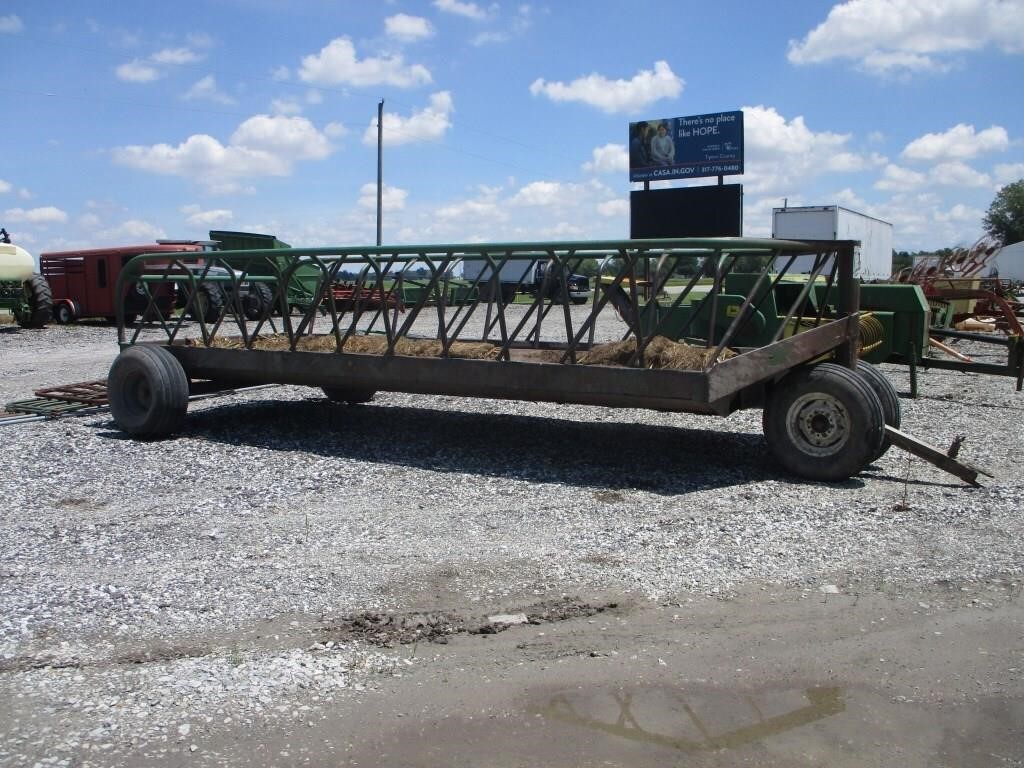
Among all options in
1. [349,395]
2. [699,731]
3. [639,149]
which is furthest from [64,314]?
[639,149]

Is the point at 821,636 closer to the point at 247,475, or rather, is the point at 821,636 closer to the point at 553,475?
the point at 553,475

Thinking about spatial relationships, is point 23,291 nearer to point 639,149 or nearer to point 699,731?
point 699,731

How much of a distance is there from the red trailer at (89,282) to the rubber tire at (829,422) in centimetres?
2037

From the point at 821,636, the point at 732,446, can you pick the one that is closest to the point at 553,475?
the point at 732,446

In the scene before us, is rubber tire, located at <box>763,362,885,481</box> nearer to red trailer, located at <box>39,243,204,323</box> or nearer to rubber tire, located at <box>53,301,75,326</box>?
red trailer, located at <box>39,243,204,323</box>

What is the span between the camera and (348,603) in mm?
4766

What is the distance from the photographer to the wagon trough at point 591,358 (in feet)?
23.1

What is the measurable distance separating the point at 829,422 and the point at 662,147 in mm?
36933

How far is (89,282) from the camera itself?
25359mm

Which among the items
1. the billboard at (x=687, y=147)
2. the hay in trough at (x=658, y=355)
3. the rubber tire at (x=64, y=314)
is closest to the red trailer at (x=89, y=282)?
the rubber tire at (x=64, y=314)

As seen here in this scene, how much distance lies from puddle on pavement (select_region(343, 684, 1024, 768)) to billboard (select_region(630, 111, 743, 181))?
128 feet

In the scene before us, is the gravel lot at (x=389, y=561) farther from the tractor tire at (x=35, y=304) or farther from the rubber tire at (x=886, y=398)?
the tractor tire at (x=35, y=304)

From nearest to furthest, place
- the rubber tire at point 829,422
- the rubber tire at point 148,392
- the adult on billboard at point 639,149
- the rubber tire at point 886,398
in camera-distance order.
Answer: the rubber tire at point 829,422, the rubber tire at point 886,398, the rubber tire at point 148,392, the adult on billboard at point 639,149

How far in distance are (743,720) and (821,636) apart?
3.07ft
